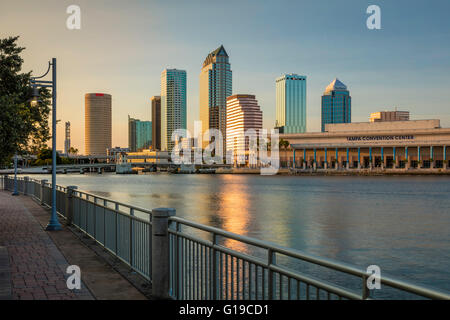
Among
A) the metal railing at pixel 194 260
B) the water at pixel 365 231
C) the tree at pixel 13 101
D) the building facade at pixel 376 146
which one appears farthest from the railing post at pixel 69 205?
the building facade at pixel 376 146

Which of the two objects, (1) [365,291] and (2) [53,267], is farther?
(2) [53,267]

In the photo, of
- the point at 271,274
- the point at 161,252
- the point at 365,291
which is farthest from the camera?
the point at 161,252

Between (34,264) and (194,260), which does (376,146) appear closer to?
(34,264)

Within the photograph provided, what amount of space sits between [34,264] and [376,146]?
163 m

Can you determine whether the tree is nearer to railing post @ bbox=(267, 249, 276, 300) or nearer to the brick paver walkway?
the brick paver walkway

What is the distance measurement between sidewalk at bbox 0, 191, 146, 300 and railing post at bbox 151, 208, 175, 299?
0.44m

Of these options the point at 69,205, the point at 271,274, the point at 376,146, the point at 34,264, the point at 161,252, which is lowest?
the point at 34,264

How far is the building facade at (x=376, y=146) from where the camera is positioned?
15662 centimetres

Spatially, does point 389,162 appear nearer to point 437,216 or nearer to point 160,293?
point 437,216

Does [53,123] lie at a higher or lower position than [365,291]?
higher

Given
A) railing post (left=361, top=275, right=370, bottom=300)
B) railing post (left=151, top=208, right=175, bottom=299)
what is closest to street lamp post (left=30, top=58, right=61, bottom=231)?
railing post (left=151, top=208, right=175, bottom=299)

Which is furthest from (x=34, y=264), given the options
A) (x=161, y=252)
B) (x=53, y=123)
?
(x=53, y=123)

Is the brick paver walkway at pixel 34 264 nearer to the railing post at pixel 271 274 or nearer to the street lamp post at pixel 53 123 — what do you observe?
the street lamp post at pixel 53 123

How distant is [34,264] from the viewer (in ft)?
Result: 32.0
